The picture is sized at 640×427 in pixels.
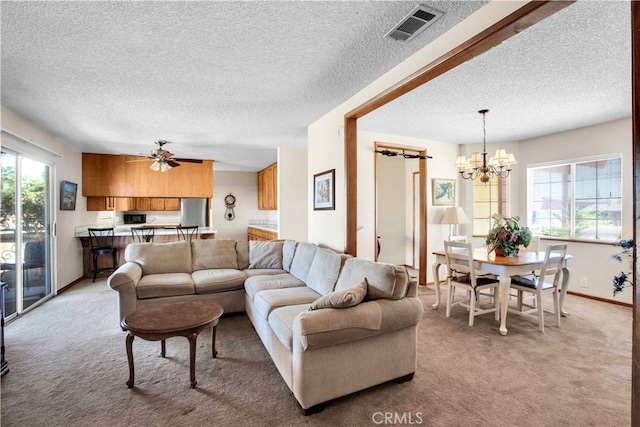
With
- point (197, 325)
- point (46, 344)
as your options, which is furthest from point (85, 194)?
point (197, 325)

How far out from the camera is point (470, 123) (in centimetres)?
420

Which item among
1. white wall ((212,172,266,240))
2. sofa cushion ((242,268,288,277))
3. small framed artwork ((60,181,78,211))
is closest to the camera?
sofa cushion ((242,268,288,277))

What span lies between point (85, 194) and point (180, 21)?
17.8ft

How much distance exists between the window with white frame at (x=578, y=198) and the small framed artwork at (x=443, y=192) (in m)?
1.27

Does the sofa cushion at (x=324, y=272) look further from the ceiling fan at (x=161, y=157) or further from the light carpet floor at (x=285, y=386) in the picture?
the ceiling fan at (x=161, y=157)

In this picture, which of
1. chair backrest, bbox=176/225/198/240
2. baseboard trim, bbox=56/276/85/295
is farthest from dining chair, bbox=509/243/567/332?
baseboard trim, bbox=56/276/85/295

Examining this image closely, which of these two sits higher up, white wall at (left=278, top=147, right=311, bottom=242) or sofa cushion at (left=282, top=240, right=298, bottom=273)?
white wall at (left=278, top=147, right=311, bottom=242)

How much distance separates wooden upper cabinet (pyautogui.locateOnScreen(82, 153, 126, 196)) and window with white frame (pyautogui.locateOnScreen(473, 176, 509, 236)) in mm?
6843

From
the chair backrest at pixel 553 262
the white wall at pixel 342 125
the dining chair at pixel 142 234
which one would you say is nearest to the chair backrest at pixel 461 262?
the chair backrest at pixel 553 262

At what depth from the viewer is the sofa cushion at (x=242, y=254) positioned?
406cm

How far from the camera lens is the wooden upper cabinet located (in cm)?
591

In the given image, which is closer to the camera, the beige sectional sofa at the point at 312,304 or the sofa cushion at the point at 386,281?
the beige sectional sofa at the point at 312,304

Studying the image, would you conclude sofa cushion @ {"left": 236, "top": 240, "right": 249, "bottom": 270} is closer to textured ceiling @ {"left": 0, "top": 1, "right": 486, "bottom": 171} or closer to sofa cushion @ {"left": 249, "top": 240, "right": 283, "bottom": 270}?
sofa cushion @ {"left": 249, "top": 240, "right": 283, "bottom": 270}

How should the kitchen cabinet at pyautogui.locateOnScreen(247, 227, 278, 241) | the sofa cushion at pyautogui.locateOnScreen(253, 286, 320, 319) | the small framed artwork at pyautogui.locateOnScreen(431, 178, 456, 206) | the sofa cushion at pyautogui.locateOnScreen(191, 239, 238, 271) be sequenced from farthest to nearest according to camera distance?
the kitchen cabinet at pyautogui.locateOnScreen(247, 227, 278, 241) → the small framed artwork at pyautogui.locateOnScreen(431, 178, 456, 206) → the sofa cushion at pyautogui.locateOnScreen(191, 239, 238, 271) → the sofa cushion at pyautogui.locateOnScreen(253, 286, 320, 319)
